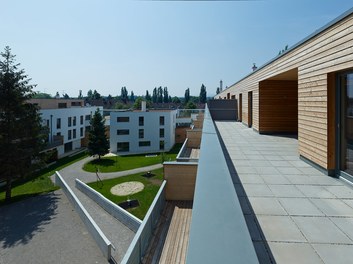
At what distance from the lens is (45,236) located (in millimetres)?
12336

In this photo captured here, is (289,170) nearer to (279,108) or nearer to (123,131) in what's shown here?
(279,108)

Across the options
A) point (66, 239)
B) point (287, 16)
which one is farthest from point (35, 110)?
point (287, 16)

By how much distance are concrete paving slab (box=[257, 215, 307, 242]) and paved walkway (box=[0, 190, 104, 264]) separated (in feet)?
27.7

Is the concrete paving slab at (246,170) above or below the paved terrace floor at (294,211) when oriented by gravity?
above

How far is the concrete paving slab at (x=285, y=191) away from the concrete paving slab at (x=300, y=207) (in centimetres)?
17

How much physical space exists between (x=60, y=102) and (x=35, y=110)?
2122 cm

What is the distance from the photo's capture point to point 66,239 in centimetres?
1177

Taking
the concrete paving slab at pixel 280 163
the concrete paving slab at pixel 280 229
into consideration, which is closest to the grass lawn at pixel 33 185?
the concrete paving slab at pixel 280 163

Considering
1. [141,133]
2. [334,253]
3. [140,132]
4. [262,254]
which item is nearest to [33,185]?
[140,132]

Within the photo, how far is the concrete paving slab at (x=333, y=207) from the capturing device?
11.4ft

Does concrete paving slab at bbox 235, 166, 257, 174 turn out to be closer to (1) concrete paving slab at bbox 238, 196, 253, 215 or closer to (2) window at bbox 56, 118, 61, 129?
(1) concrete paving slab at bbox 238, 196, 253, 215

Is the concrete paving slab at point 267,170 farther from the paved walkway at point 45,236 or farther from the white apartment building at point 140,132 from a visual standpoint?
the white apartment building at point 140,132

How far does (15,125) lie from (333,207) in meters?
20.9

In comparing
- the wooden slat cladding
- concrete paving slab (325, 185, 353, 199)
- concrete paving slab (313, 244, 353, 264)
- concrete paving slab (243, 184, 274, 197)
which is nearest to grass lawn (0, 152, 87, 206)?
the wooden slat cladding
